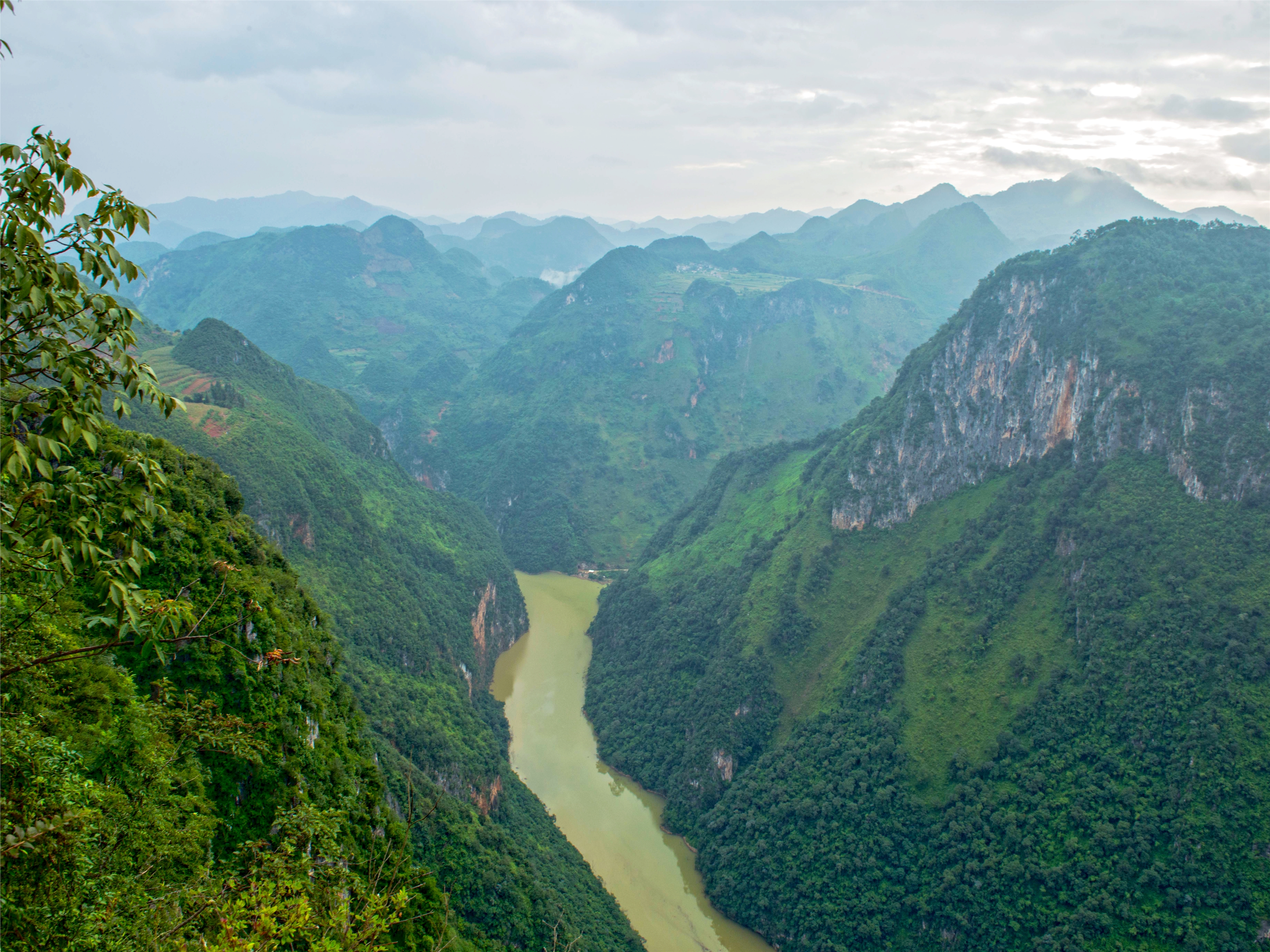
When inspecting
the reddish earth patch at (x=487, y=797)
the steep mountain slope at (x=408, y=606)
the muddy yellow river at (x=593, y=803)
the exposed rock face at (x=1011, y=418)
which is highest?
the exposed rock face at (x=1011, y=418)

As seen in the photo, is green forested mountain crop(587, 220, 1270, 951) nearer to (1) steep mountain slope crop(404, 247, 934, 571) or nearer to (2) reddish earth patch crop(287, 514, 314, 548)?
(2) reddish earth patch crop(287, 514, 314, 548)

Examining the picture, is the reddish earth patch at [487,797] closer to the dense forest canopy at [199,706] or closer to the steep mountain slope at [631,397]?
the dense forest canopy at [199,706]

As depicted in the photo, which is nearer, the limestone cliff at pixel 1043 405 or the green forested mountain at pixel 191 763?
the green forested mountain at pixel 191 763

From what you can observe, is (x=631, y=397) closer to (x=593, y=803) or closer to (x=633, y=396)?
(x=633, y=396)

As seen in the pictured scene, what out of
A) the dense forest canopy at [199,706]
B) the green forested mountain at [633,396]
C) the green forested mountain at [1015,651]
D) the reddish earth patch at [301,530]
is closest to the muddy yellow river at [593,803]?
the green forested mountain at [1015,651]

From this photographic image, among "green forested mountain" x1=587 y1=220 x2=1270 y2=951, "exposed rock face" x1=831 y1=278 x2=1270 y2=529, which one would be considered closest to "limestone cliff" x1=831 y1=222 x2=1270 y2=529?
"exposed rock face" x1=831 y1=278 x2=1270 y2=529
